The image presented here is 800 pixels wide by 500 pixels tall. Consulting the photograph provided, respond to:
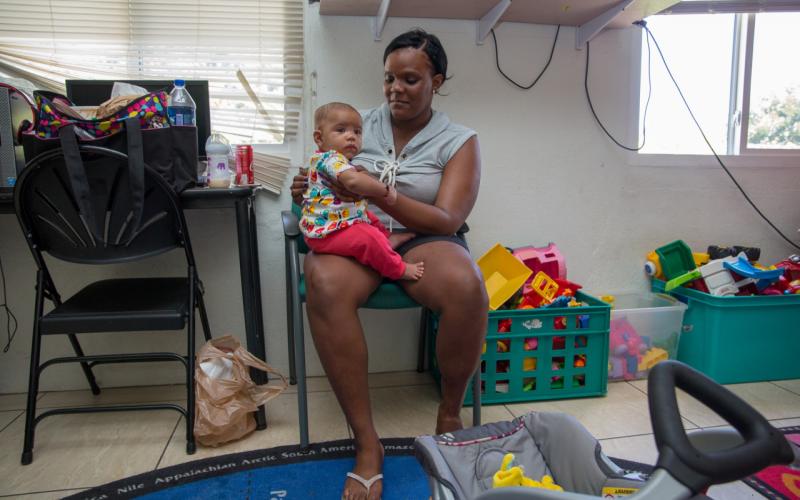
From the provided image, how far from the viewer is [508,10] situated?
1.94 m

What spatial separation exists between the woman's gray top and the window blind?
1.57ft

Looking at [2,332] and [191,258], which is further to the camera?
[2,332]

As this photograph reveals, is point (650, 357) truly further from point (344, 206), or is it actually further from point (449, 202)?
point (344, 206)

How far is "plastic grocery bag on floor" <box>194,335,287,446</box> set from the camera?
1.51m

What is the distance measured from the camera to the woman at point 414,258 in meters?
1.31

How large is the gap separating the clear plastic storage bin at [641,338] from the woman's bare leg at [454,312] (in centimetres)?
84

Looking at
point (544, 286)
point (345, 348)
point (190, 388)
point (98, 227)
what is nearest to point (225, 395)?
point (190, 388)

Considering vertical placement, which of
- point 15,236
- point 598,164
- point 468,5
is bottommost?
point 15,236

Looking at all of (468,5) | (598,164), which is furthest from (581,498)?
(598,164)

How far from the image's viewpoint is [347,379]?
1304 millimetres

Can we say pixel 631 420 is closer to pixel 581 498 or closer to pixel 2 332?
pixel 581 498

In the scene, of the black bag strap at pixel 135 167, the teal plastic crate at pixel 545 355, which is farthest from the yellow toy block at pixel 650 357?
the black bag strap at pixel 135 167

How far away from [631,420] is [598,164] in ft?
3.51

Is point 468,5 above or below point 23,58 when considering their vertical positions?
above
